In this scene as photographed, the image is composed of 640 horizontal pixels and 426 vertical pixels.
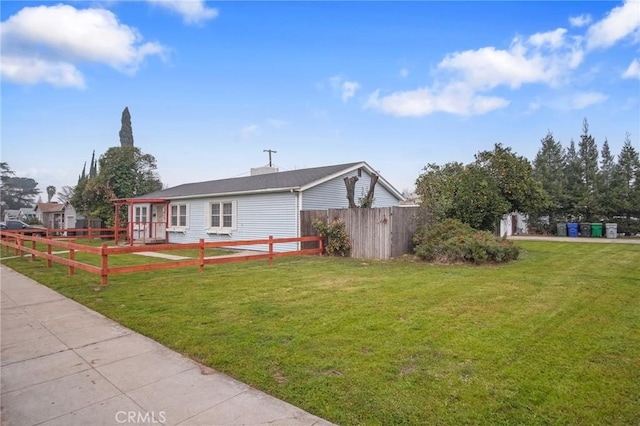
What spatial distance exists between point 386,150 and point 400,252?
1167cm

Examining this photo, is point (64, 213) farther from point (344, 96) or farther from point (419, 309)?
point (419, 309)

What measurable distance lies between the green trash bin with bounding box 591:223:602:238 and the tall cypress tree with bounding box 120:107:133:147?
44509mm

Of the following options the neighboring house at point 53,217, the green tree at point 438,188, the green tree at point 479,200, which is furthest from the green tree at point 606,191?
the neighboring house at point 53,217

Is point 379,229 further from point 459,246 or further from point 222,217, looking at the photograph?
point 222,217

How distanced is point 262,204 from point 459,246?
805 centimetres

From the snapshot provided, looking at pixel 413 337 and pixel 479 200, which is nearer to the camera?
pixel 413 337

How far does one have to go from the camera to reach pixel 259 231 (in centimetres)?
1516

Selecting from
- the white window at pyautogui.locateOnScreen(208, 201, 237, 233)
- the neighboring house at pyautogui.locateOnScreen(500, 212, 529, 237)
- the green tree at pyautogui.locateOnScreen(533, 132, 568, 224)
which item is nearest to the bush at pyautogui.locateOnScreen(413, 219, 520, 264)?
the white window at pyautogui.locateOnScreen(208, 201, 237, 233)

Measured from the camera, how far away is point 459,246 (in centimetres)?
1040

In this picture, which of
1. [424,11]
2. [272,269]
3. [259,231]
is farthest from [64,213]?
[424,11]

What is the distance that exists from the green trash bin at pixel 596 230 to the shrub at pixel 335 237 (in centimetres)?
2063

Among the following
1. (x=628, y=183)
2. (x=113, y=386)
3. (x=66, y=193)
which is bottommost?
A: (x=113, y=386)

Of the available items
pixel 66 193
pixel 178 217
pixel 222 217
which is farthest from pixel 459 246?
pixel 66 193

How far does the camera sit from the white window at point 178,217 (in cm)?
1910
